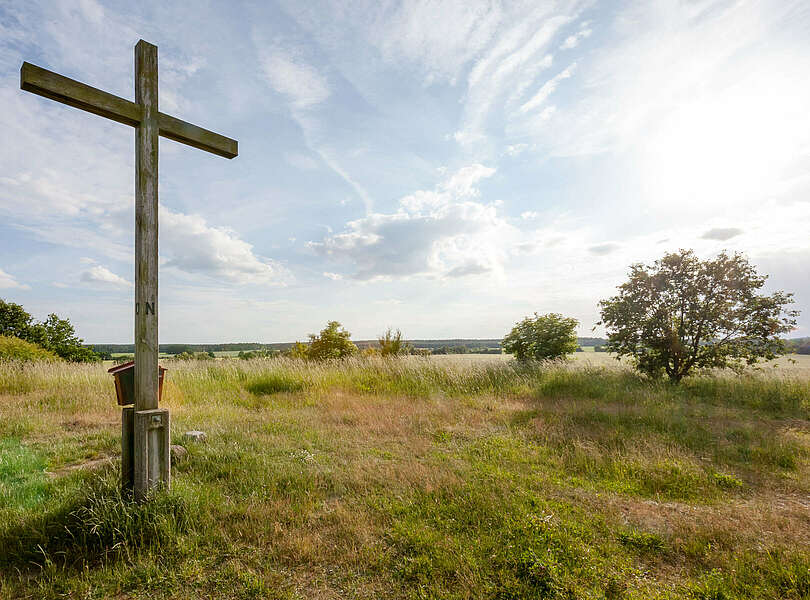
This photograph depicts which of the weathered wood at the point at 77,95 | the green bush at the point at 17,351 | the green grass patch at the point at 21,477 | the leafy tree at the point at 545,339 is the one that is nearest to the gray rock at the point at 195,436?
the green grass patch at the point at 21,477

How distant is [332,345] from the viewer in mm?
18500

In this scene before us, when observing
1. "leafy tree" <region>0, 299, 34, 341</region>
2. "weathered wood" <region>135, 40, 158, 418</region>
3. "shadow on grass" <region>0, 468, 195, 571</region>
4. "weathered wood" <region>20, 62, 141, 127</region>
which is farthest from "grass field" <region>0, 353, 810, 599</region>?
"leafy tree" <region>0, 299, 34, 341</region>

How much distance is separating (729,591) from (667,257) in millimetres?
11876

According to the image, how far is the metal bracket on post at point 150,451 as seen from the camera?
3260 millimetres

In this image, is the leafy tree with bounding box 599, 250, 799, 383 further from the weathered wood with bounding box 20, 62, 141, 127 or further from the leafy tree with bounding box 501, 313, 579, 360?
the weathered wood with bounding box 20, 62, 141, 127

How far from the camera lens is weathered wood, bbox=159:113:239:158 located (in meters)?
3.78

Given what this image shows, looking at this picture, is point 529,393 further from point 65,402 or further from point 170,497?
point 65,402

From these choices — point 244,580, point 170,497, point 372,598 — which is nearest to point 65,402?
point 170,497

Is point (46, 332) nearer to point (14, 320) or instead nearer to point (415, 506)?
point (14, 320)

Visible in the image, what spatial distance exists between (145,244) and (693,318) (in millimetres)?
13795

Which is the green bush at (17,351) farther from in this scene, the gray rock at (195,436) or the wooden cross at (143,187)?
the wooden cross at (143,187)

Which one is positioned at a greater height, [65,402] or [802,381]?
[65,402]

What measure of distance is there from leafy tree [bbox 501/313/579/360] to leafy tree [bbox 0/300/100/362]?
2224cm

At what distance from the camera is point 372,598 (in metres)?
2.47
